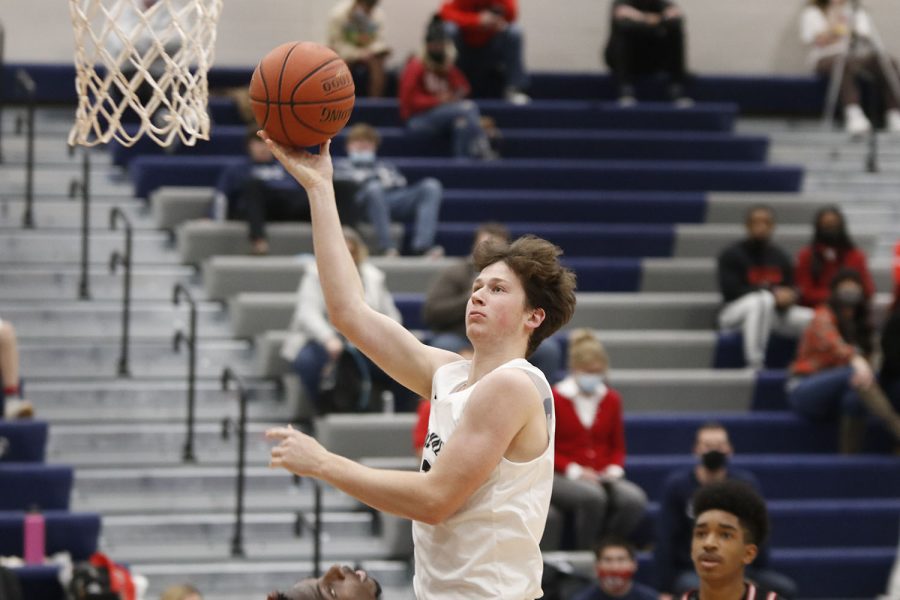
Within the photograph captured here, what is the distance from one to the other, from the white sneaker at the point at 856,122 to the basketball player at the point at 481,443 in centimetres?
977

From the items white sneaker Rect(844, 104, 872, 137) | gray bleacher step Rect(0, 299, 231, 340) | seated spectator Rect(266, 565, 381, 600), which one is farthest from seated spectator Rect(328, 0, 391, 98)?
seated spectator Rect(266, 565, 381, 600)

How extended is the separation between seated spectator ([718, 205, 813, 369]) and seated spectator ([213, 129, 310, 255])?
8.48ft

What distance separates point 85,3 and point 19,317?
501 centimetres

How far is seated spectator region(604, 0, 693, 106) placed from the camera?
1199 cm

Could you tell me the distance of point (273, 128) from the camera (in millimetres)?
3707

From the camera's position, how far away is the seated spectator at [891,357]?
904 cm

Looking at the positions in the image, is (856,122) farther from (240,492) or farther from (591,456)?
(240,492)

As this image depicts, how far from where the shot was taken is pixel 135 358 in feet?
30.4

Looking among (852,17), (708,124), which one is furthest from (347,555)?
(852,17)

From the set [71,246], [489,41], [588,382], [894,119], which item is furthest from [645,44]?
[588,382]

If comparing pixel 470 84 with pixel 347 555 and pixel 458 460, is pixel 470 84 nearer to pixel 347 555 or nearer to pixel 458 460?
pixel 347 555

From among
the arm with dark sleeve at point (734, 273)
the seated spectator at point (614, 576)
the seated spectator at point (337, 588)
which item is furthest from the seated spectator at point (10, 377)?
the seated spectator at point (337, 588)

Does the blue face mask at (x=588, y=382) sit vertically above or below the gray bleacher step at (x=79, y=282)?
below

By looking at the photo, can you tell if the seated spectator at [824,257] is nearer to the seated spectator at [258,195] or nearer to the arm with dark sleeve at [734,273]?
the arm with dark sleeve at [734,273]
